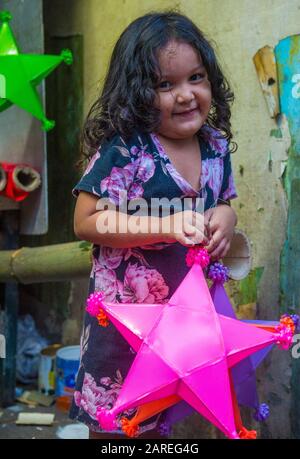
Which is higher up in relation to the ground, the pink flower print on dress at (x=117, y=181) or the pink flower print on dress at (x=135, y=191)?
the pink flower print on dress at (x=117, y=181)

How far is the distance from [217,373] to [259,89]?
1094 millimetres

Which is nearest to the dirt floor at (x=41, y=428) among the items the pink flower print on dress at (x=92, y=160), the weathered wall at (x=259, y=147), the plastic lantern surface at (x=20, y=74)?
the weathered wall at (x=259, y=147)

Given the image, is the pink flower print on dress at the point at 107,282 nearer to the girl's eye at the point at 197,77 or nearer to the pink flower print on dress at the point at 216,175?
the pink flower print on dress at the point at 216,175

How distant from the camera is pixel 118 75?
5.41 feet

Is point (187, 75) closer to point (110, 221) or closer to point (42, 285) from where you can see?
point (110, 221)

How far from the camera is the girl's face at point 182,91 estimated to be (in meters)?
1.57

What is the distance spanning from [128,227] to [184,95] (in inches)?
13.2

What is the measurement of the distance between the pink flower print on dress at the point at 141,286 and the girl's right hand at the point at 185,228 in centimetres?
16

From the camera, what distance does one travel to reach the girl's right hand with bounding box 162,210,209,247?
1454 mm

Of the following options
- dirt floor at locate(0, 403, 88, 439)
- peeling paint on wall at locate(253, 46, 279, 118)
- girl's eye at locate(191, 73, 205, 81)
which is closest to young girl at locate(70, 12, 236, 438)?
girl's eye at locate(191, 73, 205, 81)

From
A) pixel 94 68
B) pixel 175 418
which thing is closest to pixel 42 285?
pixel 94 68

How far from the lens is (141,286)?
164 centimetres

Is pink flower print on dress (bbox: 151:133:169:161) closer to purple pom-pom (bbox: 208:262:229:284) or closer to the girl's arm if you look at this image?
the girl's arm

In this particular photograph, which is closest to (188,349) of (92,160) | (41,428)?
(92,160)
